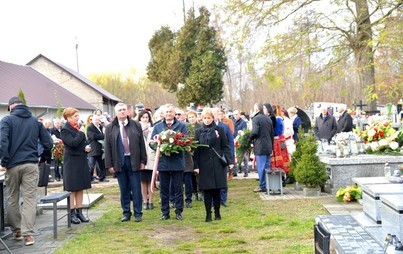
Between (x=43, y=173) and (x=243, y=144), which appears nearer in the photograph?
(x=43, y=173)

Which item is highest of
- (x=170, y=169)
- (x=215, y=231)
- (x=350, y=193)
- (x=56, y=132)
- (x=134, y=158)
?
(x=56, y=132)

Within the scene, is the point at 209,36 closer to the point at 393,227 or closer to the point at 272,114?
the point at 272,114

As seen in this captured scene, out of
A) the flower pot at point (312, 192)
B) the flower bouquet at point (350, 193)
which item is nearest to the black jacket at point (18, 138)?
the flower bouquet at point (350, 193)

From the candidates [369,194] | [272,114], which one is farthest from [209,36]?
[369,194]

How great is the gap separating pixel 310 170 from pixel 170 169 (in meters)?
3.35

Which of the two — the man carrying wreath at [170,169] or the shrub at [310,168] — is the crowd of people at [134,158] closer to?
the man carrying wreath at [170,169]

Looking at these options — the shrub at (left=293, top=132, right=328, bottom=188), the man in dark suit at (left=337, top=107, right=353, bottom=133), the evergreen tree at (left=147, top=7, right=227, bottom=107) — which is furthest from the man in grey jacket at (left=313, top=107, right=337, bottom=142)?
the evergreen tree at (left=147, top=7, right=227, bottom=107)

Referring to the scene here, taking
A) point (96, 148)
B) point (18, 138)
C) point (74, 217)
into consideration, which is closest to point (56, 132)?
point (96, 148)

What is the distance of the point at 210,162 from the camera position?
10.1 meters

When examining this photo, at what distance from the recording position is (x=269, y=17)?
20.5 m

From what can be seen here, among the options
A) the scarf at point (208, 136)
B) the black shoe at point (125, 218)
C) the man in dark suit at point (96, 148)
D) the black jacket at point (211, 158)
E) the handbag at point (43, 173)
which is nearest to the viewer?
the handbag at point (43, 173)

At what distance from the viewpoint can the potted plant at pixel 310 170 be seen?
39.9 ft

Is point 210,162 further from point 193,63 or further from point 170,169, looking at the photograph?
point 193,63

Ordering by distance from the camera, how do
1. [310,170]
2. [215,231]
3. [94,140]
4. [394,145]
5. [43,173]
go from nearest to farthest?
[215,231] < [43,173] < [394,145] < [310,170] < [94,140]
